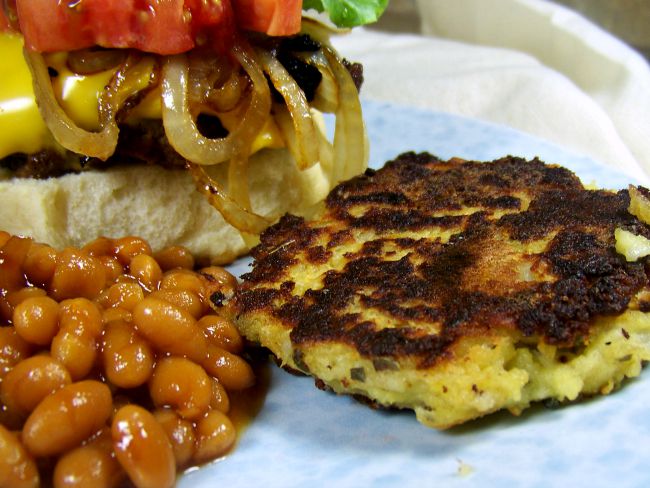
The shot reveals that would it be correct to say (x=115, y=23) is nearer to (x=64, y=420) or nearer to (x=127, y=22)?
(x=127, y=22)

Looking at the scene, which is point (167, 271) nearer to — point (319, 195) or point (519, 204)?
point (319, 195)

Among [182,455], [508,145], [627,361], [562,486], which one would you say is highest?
[627,361]

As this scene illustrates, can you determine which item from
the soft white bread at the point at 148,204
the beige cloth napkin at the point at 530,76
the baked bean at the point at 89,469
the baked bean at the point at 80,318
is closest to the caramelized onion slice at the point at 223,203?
the soft white bread at the point at 148,204

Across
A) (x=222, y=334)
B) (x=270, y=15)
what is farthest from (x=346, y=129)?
(x=222, y=334)

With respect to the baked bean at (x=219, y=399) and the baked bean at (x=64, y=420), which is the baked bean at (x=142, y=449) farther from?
the baked bean at (x=219, y=399)

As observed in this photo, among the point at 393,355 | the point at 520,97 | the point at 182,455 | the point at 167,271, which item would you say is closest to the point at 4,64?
the point at 167,271
